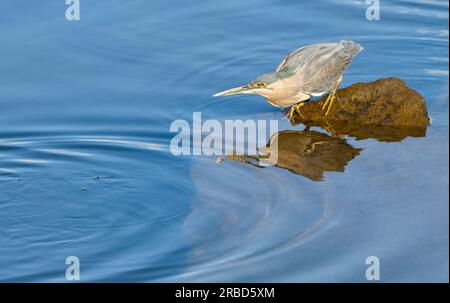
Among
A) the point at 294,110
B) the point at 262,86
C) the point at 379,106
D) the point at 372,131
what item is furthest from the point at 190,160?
the point at 379,106

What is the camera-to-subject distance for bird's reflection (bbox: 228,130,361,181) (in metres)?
8.55

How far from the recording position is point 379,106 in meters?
9.20

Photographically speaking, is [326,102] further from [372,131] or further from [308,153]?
[308,153]

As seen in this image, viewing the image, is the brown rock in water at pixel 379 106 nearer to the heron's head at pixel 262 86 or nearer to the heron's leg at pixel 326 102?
the heron's leg at pixel 326 102

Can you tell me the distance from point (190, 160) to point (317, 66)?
56.1 inches

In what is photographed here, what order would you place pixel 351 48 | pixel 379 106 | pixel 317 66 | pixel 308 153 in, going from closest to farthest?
pixel 308 153, pixel 317 66, pixel 379 106, pixel 351 48

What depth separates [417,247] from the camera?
7.21m

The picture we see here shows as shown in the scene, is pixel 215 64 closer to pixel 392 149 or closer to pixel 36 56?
pixel 36 56

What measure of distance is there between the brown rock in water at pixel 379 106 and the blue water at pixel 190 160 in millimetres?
226

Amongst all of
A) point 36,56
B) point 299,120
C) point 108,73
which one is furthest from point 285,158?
point 36,56

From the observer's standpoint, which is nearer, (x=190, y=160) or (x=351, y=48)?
(x=190, y=160)

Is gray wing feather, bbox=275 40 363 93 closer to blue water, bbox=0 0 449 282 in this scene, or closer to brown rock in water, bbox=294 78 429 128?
brown rock in water, bbox=294 78 429 128

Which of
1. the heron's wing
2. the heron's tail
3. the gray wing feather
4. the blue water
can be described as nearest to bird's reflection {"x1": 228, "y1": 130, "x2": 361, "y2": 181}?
the blue water
